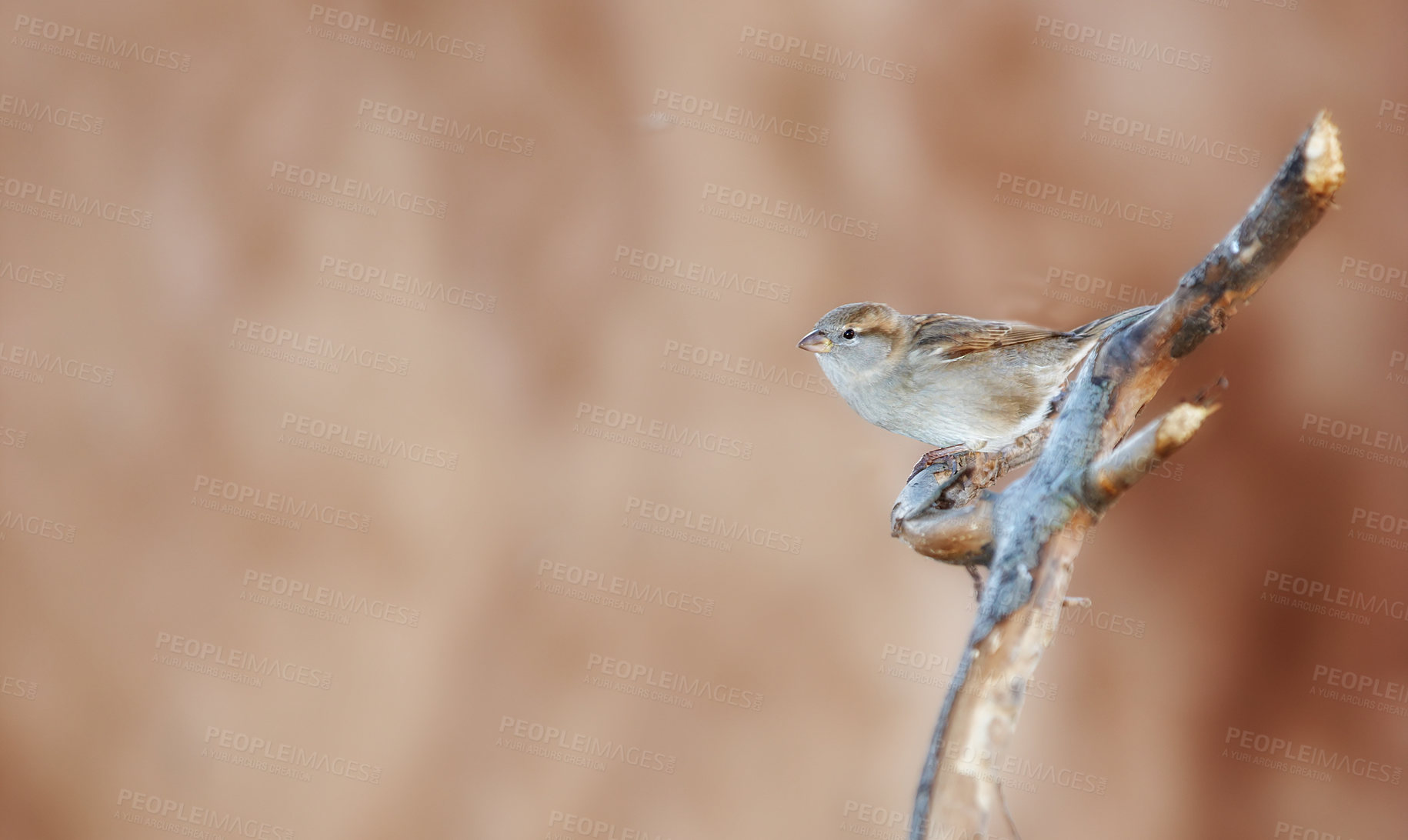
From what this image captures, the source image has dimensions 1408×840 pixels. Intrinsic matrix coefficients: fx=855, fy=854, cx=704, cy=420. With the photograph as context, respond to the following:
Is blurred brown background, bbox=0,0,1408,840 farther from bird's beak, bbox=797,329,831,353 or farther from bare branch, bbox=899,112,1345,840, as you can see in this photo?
bare branch, bbox=899,112,1345,840

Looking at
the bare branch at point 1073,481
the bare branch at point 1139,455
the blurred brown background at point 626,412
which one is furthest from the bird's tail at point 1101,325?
the blurred brown background at point 626,412

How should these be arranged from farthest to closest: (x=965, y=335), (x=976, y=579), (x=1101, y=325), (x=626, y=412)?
(x=626, y=412), (x=965, y=335), (x=1101, y=325), (x=976, y=579)

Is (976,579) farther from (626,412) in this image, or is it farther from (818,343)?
(626,412)

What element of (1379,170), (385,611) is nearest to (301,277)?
(385,611)

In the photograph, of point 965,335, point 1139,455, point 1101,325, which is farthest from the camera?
point 965,335

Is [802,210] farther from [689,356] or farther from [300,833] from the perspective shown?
[300,833]

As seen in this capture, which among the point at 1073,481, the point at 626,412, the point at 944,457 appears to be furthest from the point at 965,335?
the point at 626,412
